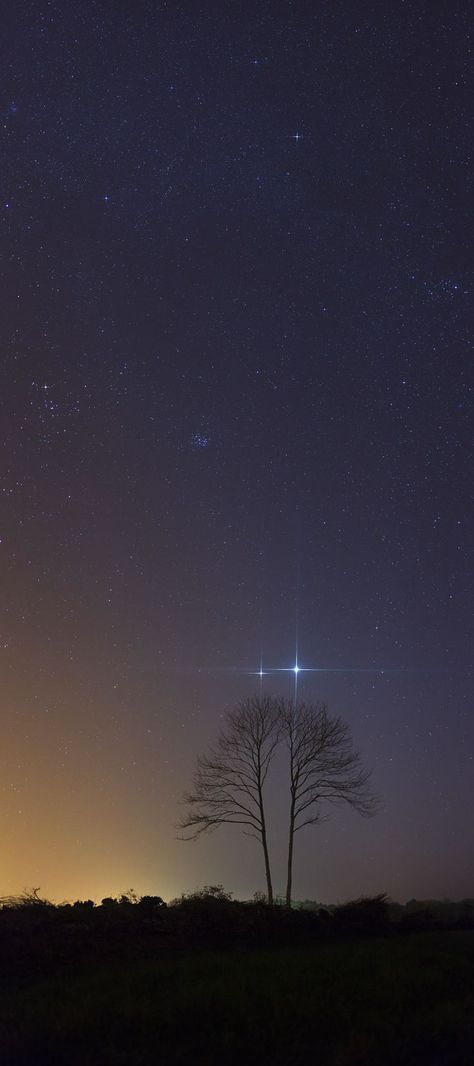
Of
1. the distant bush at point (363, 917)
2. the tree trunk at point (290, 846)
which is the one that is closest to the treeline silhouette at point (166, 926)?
the distant bush at point (363, 917)

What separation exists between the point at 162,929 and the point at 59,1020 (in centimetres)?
828

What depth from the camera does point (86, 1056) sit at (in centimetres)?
991

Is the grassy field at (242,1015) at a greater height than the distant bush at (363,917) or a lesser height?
greater

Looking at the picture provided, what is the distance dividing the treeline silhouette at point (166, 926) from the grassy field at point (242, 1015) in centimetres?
121

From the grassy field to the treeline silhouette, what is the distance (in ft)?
3.95

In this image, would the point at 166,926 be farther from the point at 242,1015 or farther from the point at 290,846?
the point at 290,846

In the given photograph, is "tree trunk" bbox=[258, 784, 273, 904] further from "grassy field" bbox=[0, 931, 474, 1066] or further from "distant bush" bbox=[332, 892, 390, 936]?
"grassy field" bbox=[0, 931, 474, 1066]

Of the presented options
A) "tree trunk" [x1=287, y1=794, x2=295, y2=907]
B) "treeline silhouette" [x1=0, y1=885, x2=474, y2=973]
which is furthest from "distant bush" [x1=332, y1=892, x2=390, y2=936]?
"tree trunk" [x1=287, y1=794, x2=295, y2=907]

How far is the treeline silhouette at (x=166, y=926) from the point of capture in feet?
54.1

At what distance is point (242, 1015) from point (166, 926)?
8.20 m

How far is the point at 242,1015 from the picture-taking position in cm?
1141

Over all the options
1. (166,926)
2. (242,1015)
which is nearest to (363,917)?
(166,926)

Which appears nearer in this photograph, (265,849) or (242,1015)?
(242,1015)

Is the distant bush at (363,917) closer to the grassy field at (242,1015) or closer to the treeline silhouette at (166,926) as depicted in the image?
the treeline silhouette at (166,926)
